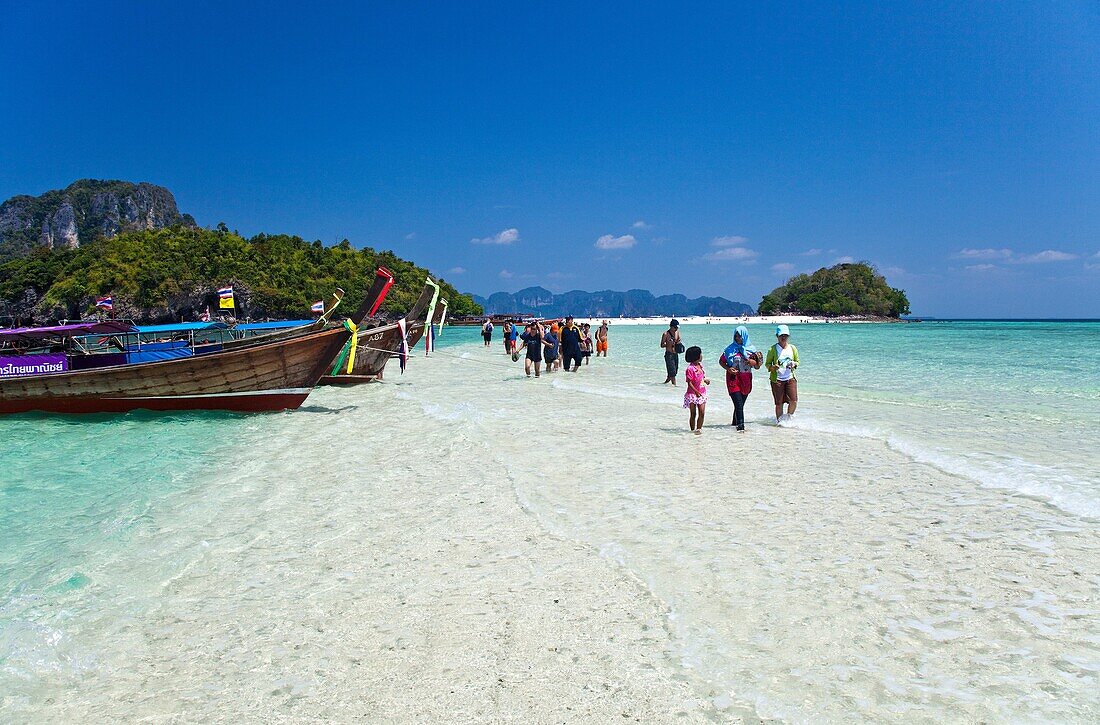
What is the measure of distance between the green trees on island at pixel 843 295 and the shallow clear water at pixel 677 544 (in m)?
173

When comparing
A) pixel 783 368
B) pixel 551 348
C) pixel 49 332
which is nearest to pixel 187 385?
pixel 49 332

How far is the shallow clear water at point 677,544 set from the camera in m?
3.25

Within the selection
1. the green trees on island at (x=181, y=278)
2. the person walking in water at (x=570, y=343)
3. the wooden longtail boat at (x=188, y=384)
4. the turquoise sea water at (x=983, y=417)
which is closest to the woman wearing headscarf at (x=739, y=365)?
the turquoise sea water at (x=983, y=417)

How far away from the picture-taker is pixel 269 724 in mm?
2926

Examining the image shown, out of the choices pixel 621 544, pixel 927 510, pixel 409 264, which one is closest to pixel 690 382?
pixel 927 510

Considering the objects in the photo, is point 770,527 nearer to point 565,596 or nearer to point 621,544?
point 621,544

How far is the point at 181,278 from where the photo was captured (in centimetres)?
10181

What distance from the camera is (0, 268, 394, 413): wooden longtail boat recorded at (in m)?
13.1

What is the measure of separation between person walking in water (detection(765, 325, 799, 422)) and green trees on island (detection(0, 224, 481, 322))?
98517 mm

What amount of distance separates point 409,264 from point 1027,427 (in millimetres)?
137020

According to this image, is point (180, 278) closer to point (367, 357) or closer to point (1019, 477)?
point (367, 357)

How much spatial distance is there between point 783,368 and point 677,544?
5.71 metres

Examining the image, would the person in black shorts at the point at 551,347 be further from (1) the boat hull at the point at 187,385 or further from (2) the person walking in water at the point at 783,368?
(2) the person walking in water at the point at 783,368

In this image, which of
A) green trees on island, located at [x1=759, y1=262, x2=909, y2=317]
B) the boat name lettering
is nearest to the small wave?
the boat name lettering
